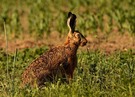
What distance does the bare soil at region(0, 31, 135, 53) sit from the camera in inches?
459

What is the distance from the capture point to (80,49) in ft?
37.6

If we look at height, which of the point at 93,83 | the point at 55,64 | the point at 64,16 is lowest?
the point at 93,83

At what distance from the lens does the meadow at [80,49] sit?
7.78 m

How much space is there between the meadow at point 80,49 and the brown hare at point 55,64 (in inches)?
5.3

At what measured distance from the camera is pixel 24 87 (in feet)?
26.2

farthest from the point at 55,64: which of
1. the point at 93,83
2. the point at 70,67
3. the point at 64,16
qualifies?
the point at 64,16

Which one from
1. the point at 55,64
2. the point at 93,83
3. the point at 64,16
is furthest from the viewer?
the point at 64,16

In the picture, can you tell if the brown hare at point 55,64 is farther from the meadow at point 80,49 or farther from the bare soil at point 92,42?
the bare soil at point 92,42

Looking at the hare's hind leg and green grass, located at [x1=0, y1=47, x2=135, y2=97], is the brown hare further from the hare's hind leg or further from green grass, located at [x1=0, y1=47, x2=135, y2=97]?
green grass, located at [x1=0, y1=47, x2=135, y2=97]

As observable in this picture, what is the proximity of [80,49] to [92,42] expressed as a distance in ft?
2.84

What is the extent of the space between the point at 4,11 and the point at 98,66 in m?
7.15

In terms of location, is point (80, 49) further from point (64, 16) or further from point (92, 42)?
point (64, 16)

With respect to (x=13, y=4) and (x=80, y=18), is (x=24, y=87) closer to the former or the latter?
(x=80, y=18)


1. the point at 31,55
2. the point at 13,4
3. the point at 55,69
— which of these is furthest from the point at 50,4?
the point at 55,69
